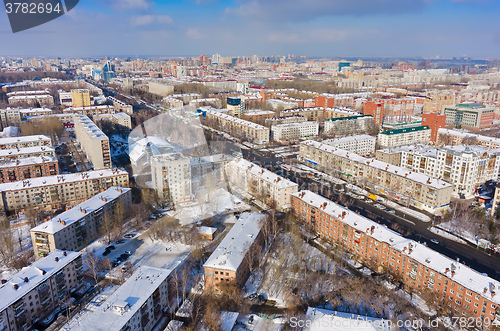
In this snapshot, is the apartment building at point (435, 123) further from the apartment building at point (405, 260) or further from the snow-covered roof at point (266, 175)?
the apartment building at point (405, 260)

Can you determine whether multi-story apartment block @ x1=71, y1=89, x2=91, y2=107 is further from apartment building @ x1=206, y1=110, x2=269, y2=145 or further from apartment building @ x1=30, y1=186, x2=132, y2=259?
apartment building @ x1=30, y1=186, x2=132, y2=259

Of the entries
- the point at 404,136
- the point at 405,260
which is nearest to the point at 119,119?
the point at 404,136

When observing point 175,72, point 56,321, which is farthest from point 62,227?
point 175,72

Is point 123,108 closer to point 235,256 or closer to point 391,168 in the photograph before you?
point 391,168

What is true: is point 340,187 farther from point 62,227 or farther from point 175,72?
point 175,72

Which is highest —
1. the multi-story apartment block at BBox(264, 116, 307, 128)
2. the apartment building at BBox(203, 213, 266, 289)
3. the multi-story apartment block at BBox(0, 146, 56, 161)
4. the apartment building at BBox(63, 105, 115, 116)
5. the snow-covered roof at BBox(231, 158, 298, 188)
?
the apartment building at BBox(63, 105, 115, 116)

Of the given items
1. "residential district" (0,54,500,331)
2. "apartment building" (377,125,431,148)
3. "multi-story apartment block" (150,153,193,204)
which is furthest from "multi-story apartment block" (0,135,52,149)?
"apartment building" (377,125,431,148)

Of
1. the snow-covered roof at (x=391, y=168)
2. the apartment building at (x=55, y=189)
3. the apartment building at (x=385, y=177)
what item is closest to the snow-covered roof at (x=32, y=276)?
the apartment building at (x=55, y=189)
